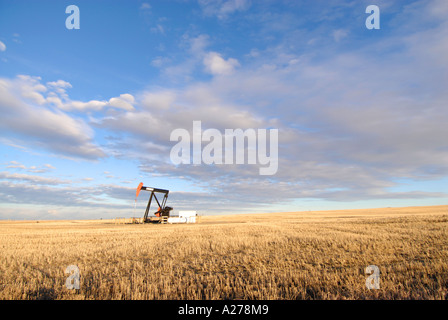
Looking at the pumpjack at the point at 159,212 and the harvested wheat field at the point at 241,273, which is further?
the pumpjack at the point at 159,212

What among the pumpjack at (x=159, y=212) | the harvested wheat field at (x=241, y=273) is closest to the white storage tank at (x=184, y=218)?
the pumpjack at (x=159, y=212)

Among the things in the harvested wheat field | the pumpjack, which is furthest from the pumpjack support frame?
the harvested wheat field

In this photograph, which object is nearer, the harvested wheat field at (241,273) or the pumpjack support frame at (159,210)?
the harvested wheat field at (241,273)

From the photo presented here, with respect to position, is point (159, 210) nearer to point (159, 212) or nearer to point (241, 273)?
point (159, 212)

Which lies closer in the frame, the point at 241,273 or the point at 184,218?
the point at 241,273

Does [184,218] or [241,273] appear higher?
[241,273]

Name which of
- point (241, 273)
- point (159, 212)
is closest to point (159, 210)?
point (159, 212)

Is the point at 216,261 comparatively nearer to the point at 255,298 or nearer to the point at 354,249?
the point at 255,298

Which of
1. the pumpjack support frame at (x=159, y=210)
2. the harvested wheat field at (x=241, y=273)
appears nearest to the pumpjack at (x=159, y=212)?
the pumpjack support frame at (x=159, y=210)

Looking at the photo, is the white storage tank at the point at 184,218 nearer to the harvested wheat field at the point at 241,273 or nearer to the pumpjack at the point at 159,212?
the pumpjack at the point at 159,212

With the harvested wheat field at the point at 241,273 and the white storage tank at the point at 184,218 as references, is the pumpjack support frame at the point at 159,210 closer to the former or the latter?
the white storage tank at the point at 184,218

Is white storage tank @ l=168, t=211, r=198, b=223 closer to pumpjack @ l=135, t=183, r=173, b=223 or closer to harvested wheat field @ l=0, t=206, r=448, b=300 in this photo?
pumpjack @ l=135, t=183, r=173, b=223

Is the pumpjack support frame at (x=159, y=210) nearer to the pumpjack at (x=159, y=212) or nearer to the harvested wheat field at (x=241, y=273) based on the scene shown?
the pumpjack at (x=159, y=212)

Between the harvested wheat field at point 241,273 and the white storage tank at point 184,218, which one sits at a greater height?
the harvested wheat field at point 241,273
